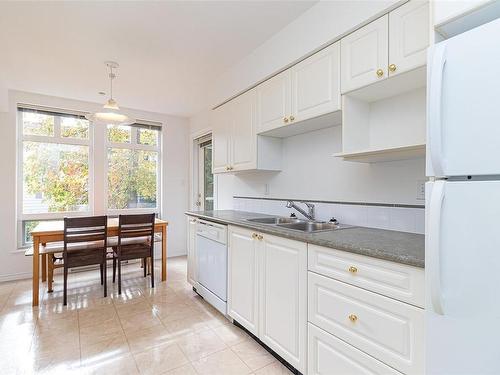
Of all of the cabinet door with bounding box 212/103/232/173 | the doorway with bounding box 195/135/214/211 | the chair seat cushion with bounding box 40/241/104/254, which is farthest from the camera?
the doorway with bounding box 195/135/214/211

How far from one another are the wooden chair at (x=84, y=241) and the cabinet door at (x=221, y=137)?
1.41 meters

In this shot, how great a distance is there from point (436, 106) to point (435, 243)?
0.48 meters

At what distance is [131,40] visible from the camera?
241 cm

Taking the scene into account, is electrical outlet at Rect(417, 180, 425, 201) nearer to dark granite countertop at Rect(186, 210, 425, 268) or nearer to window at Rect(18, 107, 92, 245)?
dark granite countertop at Rect(186, 210, 425, 268)

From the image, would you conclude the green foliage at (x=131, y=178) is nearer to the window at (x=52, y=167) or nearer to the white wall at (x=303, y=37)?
the window at (x=52, y=167)

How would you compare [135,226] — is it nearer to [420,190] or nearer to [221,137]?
[221,137]

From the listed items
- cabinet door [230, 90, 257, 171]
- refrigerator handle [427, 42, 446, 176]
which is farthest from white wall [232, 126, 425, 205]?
refrigerator handle [427, 42, 446, 176]

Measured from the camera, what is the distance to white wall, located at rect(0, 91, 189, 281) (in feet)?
11.6

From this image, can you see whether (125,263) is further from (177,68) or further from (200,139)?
(177,68)

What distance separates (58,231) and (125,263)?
60.1 inches

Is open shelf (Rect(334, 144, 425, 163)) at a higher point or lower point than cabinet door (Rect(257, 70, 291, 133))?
lower

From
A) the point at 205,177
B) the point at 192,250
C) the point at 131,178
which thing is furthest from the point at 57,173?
the point at 192,250

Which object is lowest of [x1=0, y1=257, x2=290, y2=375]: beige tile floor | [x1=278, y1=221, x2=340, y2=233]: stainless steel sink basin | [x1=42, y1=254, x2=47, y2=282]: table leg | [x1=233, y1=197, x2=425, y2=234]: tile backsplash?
[x1=0, y1=257, x2=290, y2=375]: beige tile floor

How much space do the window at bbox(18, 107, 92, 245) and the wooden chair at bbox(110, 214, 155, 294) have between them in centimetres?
135
